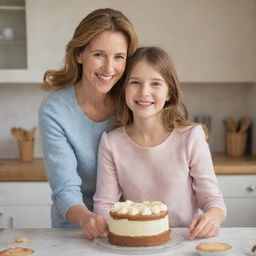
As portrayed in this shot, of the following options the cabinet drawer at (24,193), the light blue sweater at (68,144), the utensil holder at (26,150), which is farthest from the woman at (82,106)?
the utensil holder at (26,150)

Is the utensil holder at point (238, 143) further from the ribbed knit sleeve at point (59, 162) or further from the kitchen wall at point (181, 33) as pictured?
the ribbed knit sleeve at point (59, 162)

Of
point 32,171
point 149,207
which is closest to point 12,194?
point 32,171

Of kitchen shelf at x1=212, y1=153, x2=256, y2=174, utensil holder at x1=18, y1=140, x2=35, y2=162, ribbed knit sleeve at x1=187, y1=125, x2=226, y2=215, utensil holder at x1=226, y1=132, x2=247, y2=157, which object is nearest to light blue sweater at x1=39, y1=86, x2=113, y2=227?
ribbed knit sleeve at x1=187, y1=125, x2=226, y2=215

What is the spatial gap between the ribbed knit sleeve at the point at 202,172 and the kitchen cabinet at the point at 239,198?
148 cm

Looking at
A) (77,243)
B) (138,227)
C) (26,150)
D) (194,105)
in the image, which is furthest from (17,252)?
(194,105)

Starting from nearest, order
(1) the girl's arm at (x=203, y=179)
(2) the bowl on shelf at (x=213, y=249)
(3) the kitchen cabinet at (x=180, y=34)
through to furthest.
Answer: (2) the bowl on shelf at (x=213, y=249), (1) the girl's arm at (x=203, y=179), (3) the kitchen cabinet at (x=180, y=34)

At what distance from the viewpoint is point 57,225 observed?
2.31m

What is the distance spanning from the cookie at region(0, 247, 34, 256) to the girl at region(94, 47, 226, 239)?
449 millimetres

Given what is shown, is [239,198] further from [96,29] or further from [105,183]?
[96,29]

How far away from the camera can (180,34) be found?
12.5ft

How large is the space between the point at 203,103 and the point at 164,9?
81 cm

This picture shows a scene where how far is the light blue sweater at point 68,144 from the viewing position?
207cm

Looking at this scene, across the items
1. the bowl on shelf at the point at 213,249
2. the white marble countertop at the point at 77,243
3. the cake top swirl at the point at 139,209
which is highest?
the cake top swirl at the point at 139,209

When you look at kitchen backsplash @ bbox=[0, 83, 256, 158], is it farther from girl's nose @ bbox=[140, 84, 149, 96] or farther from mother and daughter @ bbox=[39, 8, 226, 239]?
girl's nose @ bbox=[140, 84, 149, 96]
